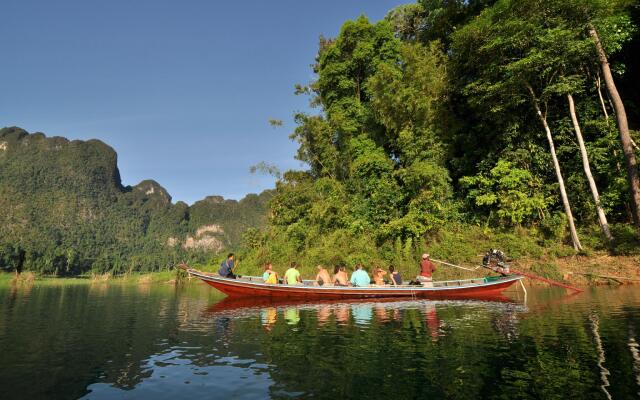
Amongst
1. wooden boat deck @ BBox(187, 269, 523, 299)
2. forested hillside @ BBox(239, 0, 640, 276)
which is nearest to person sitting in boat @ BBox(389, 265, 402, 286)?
wooden boat deck @ BBox(187, 269, 523, 299)

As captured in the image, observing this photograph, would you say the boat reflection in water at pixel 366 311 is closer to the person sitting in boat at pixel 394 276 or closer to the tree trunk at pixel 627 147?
the person sitting in boat at pixel 394 276

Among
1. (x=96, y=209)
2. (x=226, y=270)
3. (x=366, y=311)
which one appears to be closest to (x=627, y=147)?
(x=366, y=311)

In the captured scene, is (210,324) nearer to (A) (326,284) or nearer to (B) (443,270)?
(A) (326,284)

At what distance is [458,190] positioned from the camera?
995 inches

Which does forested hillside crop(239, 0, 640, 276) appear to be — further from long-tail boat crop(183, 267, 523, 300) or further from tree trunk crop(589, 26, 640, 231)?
long-tail boat crop(183, 267, 523, 300)

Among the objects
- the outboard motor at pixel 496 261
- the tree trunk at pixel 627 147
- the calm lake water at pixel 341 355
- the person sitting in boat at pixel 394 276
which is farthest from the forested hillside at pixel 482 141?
the calm lake water at pixel 341 355

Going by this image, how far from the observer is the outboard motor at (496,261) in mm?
16711

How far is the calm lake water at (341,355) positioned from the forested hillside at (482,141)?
10.2 metres

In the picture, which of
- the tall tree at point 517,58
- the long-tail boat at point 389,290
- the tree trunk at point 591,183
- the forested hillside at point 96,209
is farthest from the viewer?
the forested hillside at point 96,209

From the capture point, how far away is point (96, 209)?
154875mm

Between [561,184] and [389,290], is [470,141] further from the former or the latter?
[389,290]

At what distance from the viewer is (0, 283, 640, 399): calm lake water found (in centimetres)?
504

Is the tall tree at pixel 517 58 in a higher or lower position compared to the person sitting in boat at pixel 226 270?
higher

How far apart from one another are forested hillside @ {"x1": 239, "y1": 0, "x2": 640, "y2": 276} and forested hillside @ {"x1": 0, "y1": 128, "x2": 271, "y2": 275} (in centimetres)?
9326
